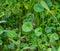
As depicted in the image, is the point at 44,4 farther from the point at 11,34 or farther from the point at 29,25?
the point at 11,34

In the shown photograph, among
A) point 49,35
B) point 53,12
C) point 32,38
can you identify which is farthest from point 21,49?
point 53,12

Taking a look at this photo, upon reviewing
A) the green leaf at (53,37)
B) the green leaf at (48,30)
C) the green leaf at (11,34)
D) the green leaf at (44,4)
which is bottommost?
the green leaf at (53,37)

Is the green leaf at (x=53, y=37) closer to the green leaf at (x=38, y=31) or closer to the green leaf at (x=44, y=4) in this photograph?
the green leaf at (x=38, y=31)

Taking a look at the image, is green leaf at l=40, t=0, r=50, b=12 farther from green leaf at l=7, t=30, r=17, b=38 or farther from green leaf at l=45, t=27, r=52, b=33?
green leaf at l=7, t=30, r=17, b=38

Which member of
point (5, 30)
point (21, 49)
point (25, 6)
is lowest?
point (21, 49)

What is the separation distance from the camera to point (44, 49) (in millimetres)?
1661

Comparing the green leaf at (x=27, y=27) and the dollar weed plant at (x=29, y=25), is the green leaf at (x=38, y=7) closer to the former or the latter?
the dollar weed plant at (x=29, y=25)

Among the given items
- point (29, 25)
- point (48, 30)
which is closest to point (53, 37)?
point (48, 30)

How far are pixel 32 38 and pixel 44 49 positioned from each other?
0.36ft

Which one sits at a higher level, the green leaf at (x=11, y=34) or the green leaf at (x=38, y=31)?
the green leaf at (x=38, y=31)

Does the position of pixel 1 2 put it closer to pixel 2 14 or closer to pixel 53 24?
pixel 2 14

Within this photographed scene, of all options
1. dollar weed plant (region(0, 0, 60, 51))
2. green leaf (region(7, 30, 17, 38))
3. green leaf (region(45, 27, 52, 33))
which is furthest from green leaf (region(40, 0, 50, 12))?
green leaf (region(7, 30, 17, 38))

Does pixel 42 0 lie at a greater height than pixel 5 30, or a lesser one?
greater

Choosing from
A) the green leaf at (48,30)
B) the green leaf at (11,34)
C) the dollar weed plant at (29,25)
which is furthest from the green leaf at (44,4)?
the green leaf at (11,34)
